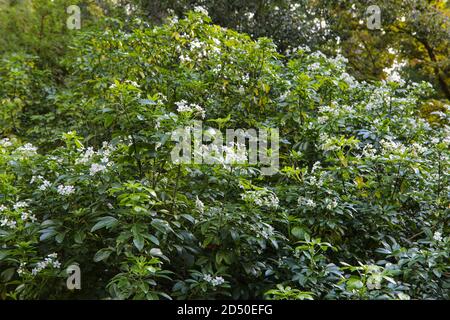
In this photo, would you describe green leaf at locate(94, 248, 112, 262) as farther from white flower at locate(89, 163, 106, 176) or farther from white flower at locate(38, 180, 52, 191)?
white flower at locate(38, 180, 52, 191)

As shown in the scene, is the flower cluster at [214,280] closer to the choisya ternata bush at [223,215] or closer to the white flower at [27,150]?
the choisya ternata bush at [223,215]

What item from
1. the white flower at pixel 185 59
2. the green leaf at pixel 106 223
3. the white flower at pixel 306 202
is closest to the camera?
the green leaf at pixel 106 223

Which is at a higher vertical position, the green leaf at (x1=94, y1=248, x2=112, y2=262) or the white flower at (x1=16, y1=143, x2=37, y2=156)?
the white flower at (x1=16, y1=143, x2=37, y2=156)

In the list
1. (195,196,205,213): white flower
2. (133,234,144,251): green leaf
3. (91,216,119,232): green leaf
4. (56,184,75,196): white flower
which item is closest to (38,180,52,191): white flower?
(56,184,75,196): white flower

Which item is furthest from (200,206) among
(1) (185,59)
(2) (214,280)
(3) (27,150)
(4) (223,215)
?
(1) (185,59)

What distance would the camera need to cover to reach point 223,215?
248cm

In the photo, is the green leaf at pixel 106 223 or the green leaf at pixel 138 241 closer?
the green leaf at pixel 138 241

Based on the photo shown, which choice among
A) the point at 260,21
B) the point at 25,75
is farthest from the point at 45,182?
the point at 260,21

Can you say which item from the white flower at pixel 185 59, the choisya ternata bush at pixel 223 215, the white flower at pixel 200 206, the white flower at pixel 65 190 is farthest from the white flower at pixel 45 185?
the white flower at pixel 185 59

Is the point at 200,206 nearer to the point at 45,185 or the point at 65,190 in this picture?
the point at 65,190

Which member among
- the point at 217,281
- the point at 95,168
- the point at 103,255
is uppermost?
the point at 95,168

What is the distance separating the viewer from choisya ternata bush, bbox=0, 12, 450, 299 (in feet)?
7.74

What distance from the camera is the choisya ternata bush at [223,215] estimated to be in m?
2.36

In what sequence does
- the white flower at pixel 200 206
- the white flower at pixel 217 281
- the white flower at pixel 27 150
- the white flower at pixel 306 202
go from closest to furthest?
the white flower at pixel 217 281 < the white flower at pixel 200 206 < the white flower at pixel 306 202 < the white flower at pixel 27 150
